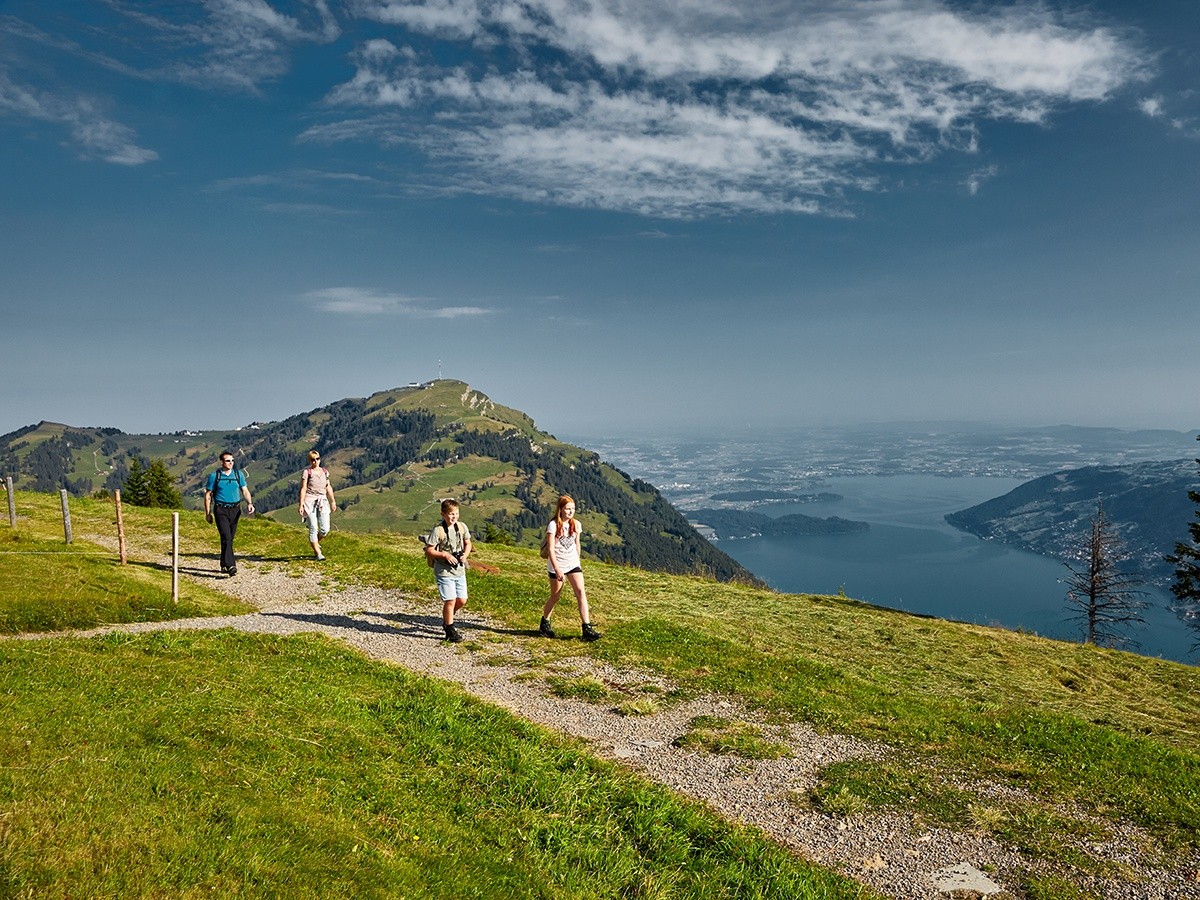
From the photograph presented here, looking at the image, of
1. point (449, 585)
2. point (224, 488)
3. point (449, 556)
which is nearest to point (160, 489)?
point (224, 488)

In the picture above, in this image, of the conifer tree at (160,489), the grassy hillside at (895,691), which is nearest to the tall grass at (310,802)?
the grassy hillside at (895,691)

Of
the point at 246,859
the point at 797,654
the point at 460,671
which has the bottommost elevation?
the point at 797,654

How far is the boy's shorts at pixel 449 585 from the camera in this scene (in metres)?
15.7

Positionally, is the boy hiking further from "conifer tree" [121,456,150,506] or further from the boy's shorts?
"conifer tree" [121,456,150,506]

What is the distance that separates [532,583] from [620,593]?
3892mm

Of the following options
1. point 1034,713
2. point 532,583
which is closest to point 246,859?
point 1034,713

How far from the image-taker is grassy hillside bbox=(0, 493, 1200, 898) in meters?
8.69

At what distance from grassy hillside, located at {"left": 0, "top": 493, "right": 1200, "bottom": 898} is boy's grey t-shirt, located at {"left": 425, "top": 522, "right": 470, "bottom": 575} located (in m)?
2.97

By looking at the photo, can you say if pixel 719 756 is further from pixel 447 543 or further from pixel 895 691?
pixel 447 543

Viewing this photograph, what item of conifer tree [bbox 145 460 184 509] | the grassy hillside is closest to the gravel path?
the grassy hillside

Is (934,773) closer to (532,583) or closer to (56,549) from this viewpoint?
(532,583)

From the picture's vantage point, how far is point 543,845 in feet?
23.7

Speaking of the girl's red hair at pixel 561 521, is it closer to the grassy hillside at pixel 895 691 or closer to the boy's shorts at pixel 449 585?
the boy's shorts at pixel 449 585

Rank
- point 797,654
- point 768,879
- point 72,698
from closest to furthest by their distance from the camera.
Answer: point 768,879 < point 72,698 < point 797,654
